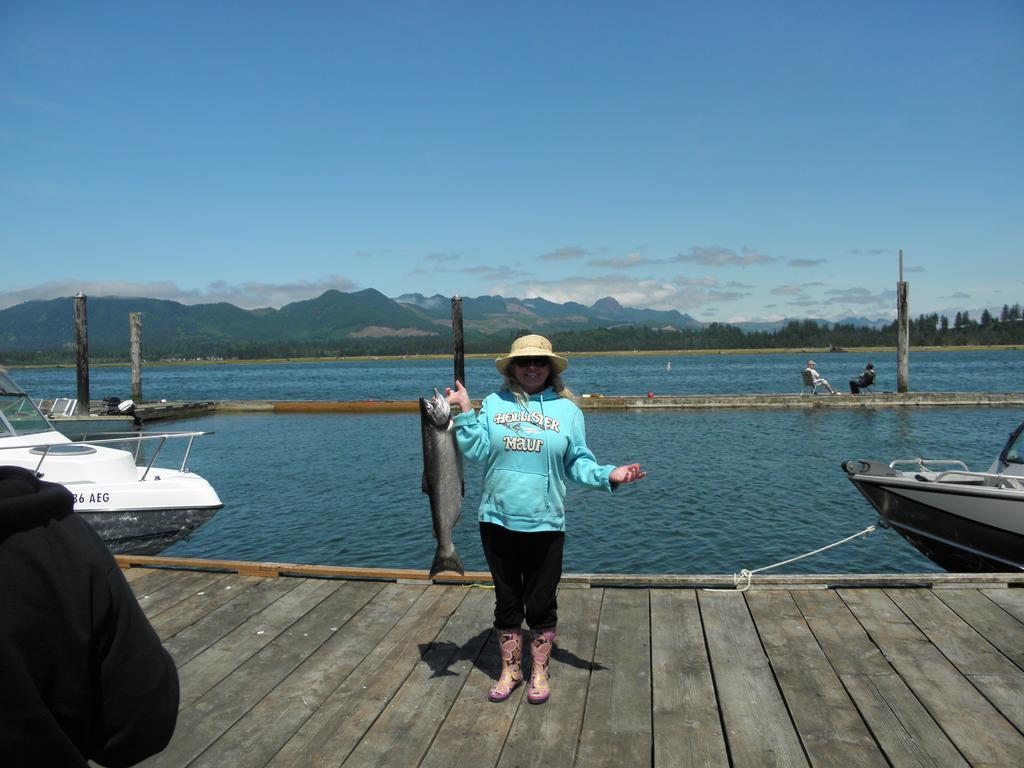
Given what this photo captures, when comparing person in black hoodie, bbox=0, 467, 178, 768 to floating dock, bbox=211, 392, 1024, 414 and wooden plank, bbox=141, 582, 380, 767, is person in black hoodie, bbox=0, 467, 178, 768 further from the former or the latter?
floating dock, bbox=211, 392, 1024, 414

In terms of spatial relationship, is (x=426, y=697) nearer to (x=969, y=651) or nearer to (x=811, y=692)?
(x=811, y=692)

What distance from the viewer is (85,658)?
1.59 meters

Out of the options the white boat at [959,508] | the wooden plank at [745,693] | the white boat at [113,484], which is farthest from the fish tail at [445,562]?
the white boat at [113,484]

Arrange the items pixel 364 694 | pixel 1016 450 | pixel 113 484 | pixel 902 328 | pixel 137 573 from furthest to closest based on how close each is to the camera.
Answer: pixel 902 328, pixel 113 484, pixel 1016 450, pixel 137 573, pixel 364 694

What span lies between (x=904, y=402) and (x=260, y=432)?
28.9 metres

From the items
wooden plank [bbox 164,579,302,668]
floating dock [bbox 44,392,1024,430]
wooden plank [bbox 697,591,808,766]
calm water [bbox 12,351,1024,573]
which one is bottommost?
calm water [bbox 12,351,1024,573]

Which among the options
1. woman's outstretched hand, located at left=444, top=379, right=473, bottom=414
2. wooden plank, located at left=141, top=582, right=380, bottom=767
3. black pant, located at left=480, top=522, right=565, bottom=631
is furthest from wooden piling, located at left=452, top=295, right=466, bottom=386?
black pant, located at left=480, top=522, right=565, bottom=631

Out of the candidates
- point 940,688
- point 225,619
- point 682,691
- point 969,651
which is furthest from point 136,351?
point 940,688

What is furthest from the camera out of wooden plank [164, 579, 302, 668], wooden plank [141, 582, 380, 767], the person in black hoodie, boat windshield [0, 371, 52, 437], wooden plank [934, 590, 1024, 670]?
boat windshield [0, 371, 52, 437]

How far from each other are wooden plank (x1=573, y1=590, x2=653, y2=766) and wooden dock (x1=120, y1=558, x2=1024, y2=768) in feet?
0.04

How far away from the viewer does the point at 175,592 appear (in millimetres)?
6566

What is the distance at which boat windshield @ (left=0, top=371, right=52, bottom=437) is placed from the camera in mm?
10500

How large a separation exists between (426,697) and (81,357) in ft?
116

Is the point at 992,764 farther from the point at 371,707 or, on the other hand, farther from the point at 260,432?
the point at 260,432
